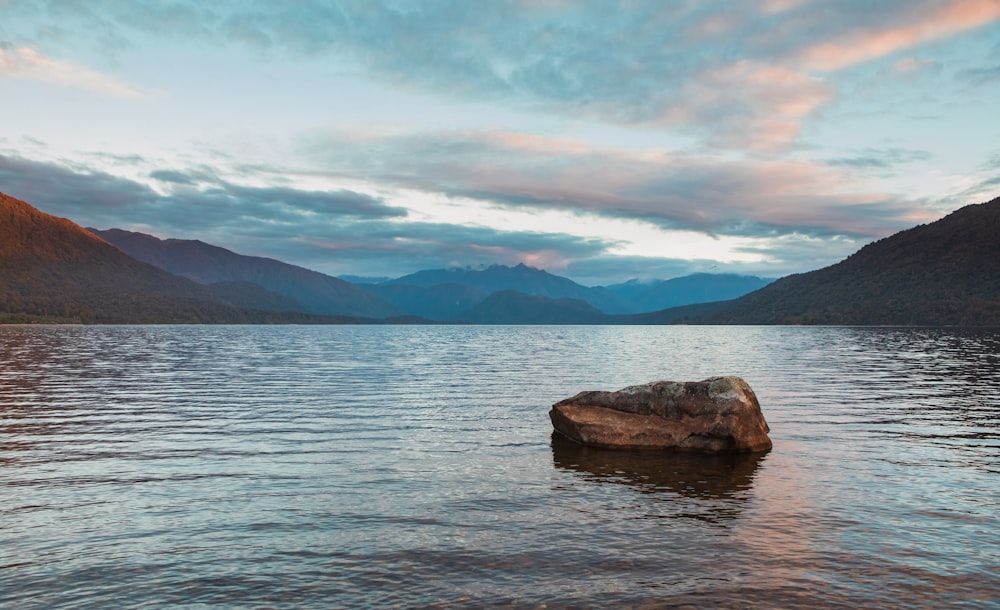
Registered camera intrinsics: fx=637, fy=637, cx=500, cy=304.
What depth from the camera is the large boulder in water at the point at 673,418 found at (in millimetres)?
25203

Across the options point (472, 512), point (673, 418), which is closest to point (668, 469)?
point (673, 418)

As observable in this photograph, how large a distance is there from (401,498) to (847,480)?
14.4 metres

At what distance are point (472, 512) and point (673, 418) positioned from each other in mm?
12200

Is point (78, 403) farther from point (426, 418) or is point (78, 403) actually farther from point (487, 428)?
point (487, 428)

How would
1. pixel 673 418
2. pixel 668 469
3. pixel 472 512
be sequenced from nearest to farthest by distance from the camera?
pixel 472 512, pixel 668 469, pixel 673 418

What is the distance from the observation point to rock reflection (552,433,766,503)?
1973cm

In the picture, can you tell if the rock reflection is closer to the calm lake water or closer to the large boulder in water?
the calm lake water

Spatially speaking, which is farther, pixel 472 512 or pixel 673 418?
pixel 673 418

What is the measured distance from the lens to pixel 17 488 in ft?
62.2

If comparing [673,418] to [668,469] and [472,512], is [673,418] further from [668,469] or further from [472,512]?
[472,512]

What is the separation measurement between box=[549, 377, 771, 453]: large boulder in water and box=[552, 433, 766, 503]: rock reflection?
565mm

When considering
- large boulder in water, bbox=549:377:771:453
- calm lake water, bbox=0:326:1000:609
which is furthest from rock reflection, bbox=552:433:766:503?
large boulder in water, bbox=549:377:771:453

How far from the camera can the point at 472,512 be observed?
17.0 metres

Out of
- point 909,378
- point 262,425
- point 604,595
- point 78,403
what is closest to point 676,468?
point 604,595
